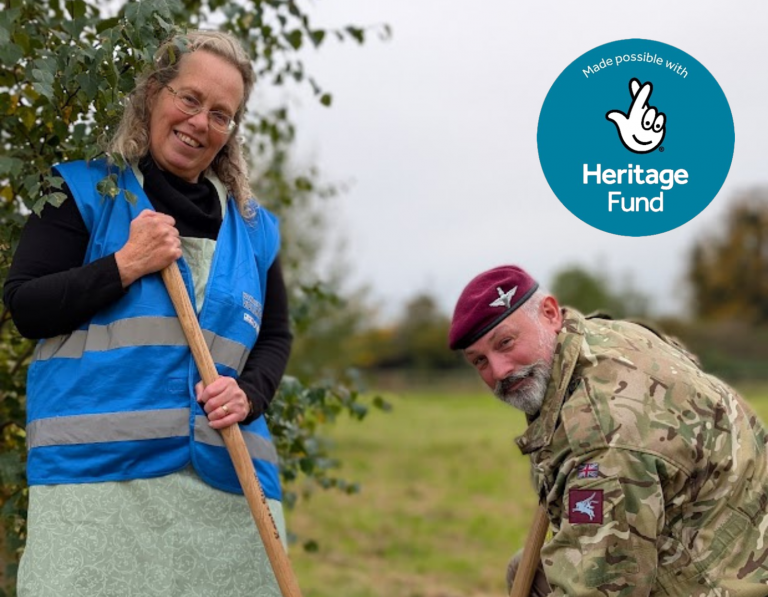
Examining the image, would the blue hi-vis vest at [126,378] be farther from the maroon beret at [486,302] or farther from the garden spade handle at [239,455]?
the maroon beret at [486,302]

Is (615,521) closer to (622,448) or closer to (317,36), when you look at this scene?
(622,448)

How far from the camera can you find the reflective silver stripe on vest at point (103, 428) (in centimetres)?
319

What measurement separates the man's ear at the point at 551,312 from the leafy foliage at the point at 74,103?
1381 mm

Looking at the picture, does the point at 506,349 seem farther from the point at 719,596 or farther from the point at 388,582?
the point at 388,582

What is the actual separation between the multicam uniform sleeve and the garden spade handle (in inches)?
36.5

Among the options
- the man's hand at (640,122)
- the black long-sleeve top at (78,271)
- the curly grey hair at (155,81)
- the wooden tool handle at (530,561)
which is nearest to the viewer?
the black long-sleeve top at (78,271)


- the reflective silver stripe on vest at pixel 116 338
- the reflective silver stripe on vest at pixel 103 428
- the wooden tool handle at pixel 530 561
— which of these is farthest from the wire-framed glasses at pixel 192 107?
the wooden tool handle at pixel 530 561

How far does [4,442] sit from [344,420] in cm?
2245

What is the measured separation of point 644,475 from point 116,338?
169 centimetres

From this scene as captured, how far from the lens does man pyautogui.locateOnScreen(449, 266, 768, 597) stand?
10.6ft

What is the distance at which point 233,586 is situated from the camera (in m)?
3.38

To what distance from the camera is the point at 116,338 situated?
10.6 ft

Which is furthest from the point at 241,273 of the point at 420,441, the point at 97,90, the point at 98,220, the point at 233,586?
the point at 420,441

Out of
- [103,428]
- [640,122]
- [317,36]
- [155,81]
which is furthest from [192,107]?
[640,122]
